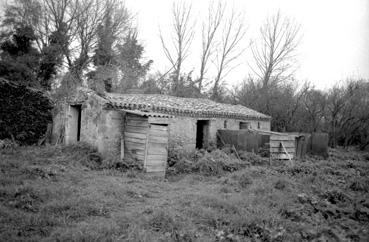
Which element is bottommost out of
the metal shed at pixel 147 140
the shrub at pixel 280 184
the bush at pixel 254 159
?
the shrub at pixel 280 184

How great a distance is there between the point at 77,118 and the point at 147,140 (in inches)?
171

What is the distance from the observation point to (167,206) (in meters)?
5.33

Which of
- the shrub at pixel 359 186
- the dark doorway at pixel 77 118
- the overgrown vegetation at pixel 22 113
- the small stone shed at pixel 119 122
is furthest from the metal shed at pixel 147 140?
the shrub at pixel 359 186

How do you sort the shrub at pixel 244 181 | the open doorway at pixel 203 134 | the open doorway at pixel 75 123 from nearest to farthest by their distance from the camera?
the shrub at pixel 244 181 < the open doorway at pixel 75 123 < the open doorway at pixel 203 134

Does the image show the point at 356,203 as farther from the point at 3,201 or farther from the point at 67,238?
the point at 3,201

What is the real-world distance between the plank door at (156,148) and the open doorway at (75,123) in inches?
158

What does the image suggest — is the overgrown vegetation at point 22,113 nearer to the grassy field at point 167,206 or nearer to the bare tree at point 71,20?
the grassy field at point 167,206

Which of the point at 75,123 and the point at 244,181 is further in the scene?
the point at 75,123

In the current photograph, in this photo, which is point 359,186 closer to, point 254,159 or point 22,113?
point 254,159

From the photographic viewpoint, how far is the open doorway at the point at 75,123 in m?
10.5

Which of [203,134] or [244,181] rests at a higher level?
[203,134]

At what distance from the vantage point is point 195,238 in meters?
3.96

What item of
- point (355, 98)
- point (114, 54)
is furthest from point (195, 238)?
point (355, 98)

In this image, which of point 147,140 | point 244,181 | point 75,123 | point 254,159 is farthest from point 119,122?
point 254,159
